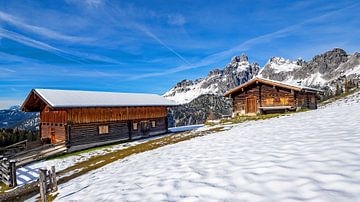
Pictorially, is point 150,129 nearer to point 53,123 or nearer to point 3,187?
point 53,123

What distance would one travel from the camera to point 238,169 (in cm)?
767

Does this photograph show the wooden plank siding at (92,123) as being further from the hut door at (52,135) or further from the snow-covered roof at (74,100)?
the snow-covered roof at (74,100)

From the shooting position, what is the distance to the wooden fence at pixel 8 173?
1862 centimetres

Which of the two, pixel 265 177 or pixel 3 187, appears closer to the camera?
pixel 265 177

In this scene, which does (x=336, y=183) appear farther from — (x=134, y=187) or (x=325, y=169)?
(x=134, y=187)

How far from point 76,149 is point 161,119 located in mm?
15540

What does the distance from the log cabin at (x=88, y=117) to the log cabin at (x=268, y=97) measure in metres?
13.2

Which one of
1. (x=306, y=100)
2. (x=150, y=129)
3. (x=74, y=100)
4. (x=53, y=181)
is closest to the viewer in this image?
(x=53, y=181)

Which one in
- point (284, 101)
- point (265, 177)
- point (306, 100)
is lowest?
point (265, 177)

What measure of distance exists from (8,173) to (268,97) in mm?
29860

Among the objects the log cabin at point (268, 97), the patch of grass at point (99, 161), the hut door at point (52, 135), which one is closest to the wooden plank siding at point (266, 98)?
the log cabin at point (268, 97)

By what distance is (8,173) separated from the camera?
18906 millimetres

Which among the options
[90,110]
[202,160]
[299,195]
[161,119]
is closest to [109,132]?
[90,110]

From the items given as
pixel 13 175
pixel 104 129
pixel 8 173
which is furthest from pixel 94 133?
pixel 13 175
